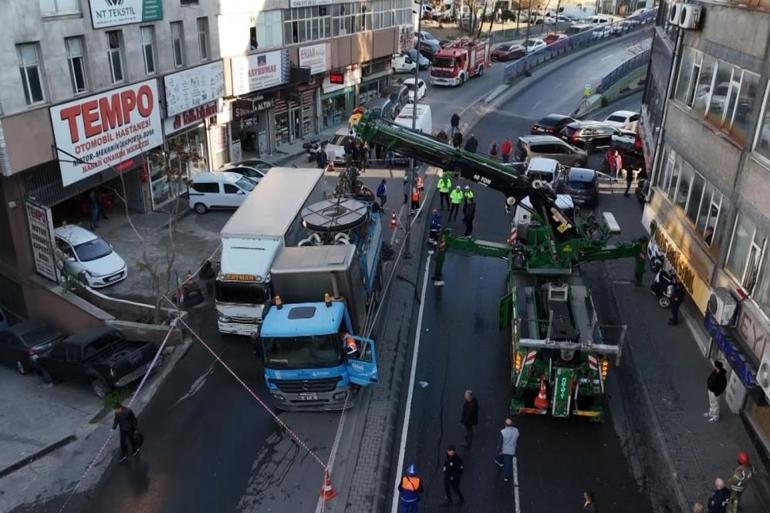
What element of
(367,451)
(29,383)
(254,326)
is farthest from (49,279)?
(367,451)

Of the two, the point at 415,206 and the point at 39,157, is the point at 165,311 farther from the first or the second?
the point at 415,206

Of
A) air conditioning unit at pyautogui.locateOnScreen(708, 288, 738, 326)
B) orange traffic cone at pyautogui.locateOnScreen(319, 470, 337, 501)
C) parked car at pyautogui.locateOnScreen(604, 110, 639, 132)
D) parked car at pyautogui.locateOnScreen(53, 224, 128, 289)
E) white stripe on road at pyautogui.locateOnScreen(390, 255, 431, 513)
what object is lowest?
white stripe on road at pyautogui.locateOnScreen(390, 255, 431, 513)

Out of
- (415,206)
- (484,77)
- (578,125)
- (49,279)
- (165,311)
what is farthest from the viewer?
(484,77)

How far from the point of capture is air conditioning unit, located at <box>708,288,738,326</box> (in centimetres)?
1309

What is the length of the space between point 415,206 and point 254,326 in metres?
11.2

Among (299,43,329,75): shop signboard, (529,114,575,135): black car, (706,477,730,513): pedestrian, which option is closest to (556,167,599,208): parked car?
(529,114,575,135): black car

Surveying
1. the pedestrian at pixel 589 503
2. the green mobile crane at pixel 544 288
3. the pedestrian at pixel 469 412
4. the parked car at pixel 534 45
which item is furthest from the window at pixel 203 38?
the parked car at pixel 534 45

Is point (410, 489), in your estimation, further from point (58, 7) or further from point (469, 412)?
point (58, 7)

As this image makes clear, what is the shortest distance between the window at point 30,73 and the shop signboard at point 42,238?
319 cm

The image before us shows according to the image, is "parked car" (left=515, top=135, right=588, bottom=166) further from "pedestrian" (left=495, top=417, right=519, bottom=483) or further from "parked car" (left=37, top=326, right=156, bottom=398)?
"pedestrian" (left=495, top=417, right=519, bottom=483)

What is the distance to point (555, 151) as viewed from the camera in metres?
33.1

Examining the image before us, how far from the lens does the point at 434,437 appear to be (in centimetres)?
1421

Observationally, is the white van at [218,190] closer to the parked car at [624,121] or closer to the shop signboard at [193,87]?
the shop signboard at [193,87]

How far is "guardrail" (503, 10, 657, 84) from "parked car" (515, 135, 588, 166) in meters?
20.4
